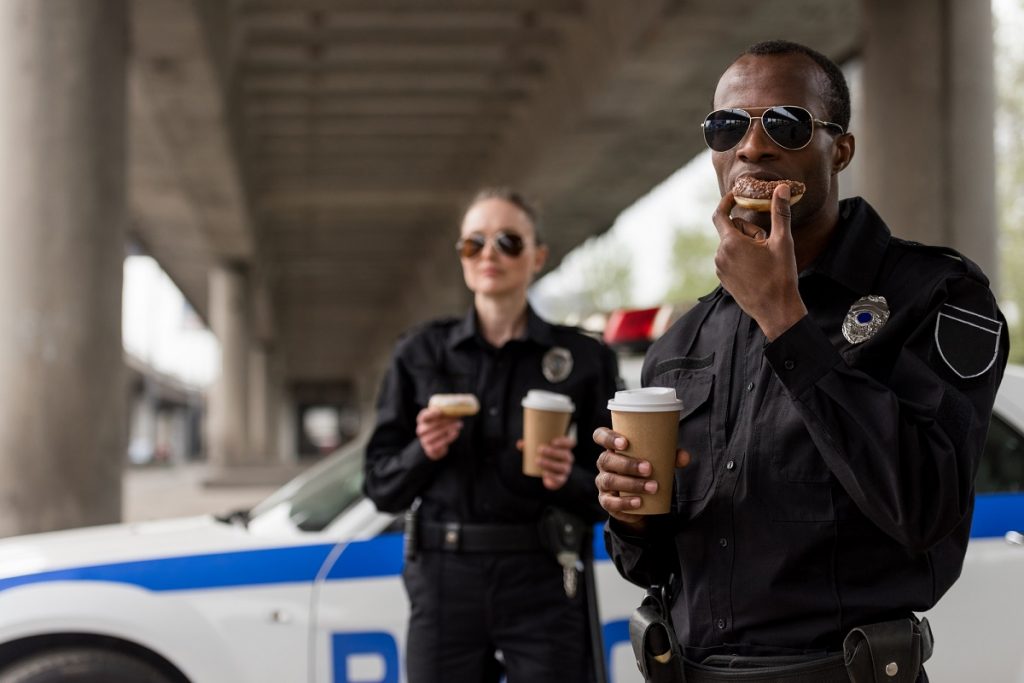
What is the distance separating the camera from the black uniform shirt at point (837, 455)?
165 centimetres

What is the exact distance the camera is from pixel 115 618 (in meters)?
3.66

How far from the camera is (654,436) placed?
1.85m

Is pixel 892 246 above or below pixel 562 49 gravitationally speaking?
below

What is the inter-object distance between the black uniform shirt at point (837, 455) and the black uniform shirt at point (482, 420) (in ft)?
3.64

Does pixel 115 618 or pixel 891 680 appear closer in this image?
pixel 891 680

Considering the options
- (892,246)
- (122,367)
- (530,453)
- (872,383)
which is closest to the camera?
(872,383)

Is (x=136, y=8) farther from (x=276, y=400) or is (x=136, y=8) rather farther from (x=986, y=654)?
(x=276, y=400)

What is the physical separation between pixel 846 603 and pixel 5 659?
2.88 m

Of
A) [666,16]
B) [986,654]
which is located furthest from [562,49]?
[986,654]

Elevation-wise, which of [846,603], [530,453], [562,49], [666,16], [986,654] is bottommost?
[986,654]

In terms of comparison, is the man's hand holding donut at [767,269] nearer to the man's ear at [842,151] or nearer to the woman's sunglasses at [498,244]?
the man's ear at [842,151]

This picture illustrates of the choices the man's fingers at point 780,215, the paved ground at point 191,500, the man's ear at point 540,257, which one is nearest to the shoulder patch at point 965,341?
the man's fingers at point 780,215

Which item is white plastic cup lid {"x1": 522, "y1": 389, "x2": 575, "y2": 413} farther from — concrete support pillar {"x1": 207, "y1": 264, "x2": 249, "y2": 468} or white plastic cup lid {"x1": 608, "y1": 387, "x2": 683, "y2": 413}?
concrete support pillar {"x1": 207, "y1": 264, "x2": 249, "y2": 468}

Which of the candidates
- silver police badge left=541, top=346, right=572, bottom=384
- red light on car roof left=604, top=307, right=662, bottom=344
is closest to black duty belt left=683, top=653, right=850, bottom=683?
silver police badge left=541, top=346, right=572, bottom=384
